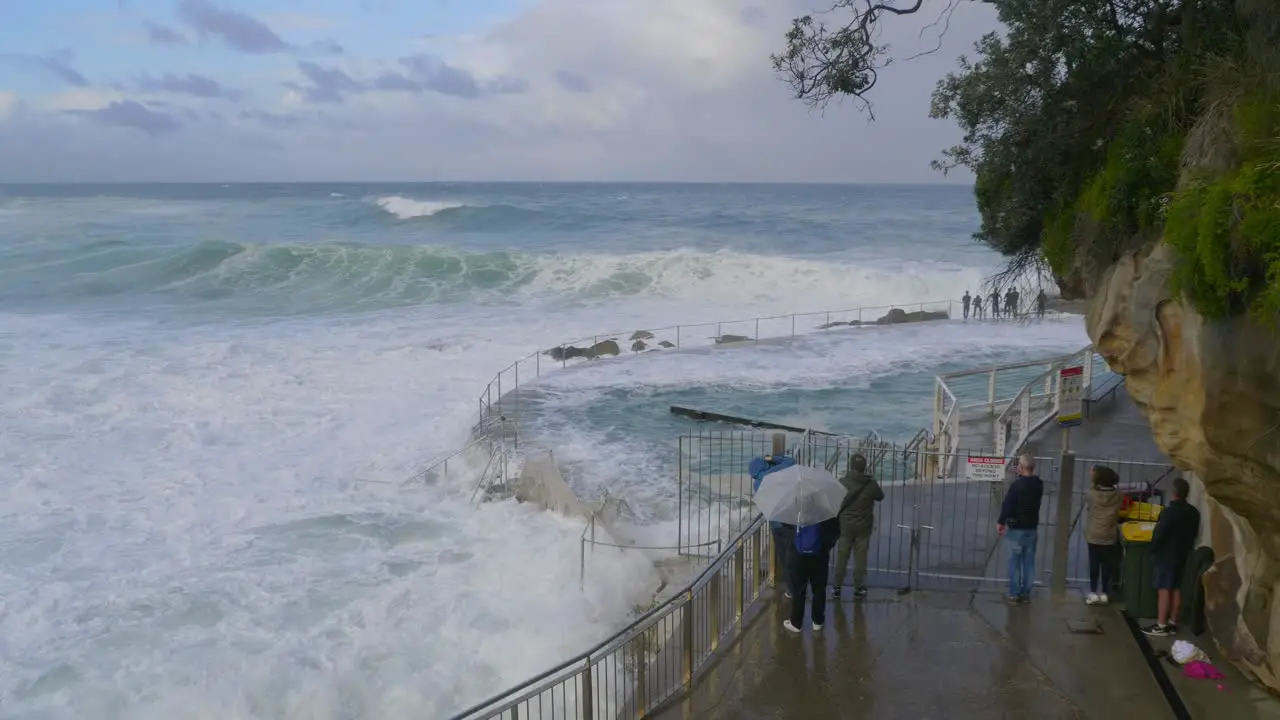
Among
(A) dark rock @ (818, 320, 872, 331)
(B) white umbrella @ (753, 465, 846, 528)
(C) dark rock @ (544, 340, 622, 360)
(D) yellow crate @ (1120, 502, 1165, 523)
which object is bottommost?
(C) dark rock @ (544, 340, 622, 360)

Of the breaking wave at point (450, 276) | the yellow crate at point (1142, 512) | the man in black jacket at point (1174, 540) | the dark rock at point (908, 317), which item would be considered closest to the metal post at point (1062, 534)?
the yellow crate at point (1142, 512)

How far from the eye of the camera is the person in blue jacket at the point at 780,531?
8812 millimetres

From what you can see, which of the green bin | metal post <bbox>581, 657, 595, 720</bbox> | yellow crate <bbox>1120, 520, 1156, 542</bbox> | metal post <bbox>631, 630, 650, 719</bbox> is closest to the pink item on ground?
the green bin

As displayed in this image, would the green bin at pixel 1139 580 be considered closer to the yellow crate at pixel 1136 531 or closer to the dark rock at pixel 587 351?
the yellow crate at pixel 1136 531

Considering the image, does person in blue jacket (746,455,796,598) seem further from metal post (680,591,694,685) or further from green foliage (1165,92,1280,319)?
green foliage (1165,92,1280,319)

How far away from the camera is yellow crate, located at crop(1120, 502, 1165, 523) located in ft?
30.1

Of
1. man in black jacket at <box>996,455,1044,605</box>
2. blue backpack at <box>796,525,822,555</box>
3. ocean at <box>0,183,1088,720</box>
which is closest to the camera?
blue backpack at <box>796,525,822,555</box>

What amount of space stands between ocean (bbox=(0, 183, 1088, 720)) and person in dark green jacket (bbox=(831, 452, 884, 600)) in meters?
3.25

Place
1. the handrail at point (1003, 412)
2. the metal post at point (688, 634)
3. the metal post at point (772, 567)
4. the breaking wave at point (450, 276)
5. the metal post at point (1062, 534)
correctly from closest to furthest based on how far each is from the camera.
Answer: the metal post at point (688, 634) → the metal post at point (1062, 534) → the metal post at point (772, 567) → the handrail at point (1003, 412) → the breaking wave at point (450, 276)

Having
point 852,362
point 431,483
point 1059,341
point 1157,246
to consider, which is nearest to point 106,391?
point 431,483

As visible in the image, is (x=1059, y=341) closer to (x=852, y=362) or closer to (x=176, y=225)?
(x=852, y=362)

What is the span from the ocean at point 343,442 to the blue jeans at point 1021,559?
4.51 m

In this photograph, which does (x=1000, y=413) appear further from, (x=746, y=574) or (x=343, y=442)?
(x=343, y=442)

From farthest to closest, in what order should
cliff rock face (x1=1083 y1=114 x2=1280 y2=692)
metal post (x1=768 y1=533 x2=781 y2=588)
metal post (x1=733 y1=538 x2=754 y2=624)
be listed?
1. metal post (x1=768 y1=533 x2=781 y2=588)
2. metal post (x1=733 y1=538 x2=754 y2=624)
3. cliff rock face (x1=1083 y1=114 x2=1280 y2=692)
